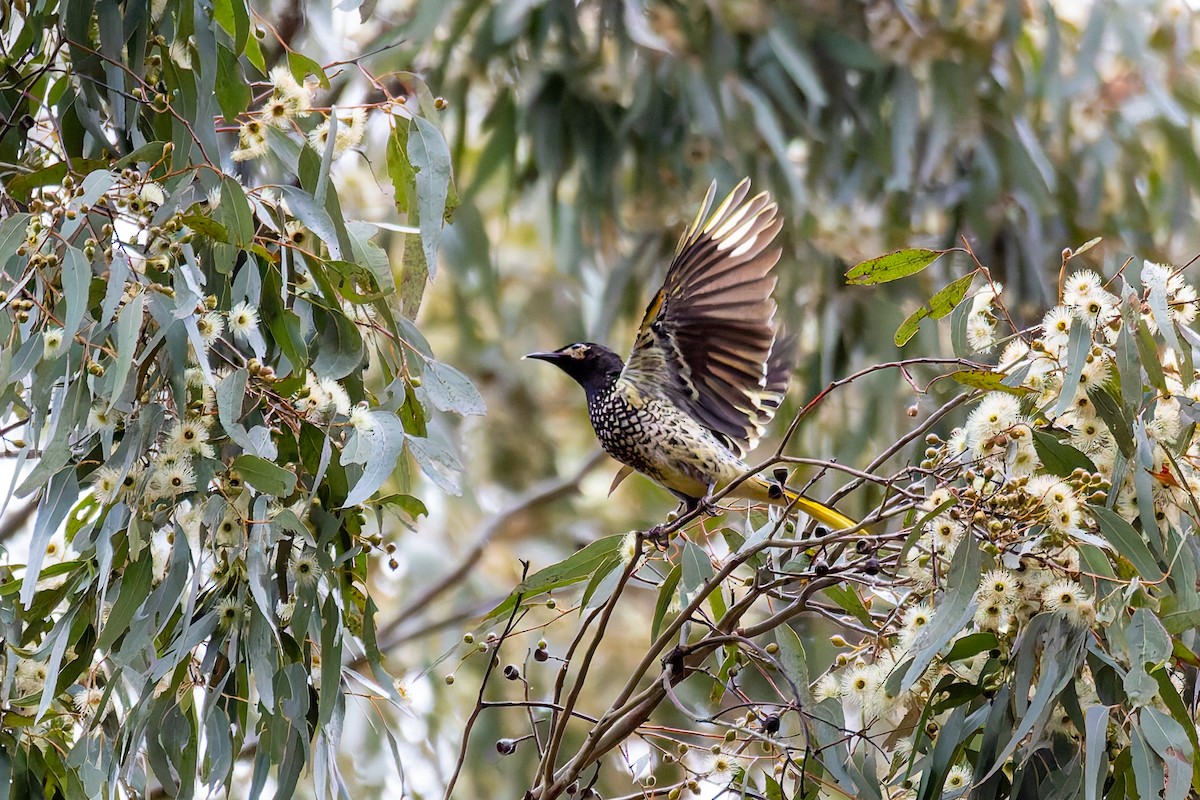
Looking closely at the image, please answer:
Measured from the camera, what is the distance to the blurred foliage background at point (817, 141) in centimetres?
397

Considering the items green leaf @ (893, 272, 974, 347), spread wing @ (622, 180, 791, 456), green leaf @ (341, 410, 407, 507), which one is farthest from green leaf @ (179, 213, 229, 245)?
spread wing @ (622, 180, 791, 456)

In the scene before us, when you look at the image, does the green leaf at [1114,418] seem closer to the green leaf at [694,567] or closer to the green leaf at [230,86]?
the green leaf at [694,567]

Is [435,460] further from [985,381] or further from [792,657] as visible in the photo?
[985,381]

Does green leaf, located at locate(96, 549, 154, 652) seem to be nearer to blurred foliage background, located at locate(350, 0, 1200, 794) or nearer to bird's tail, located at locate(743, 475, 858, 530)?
bird's tail, located at locate(743, 475, 858, 530)

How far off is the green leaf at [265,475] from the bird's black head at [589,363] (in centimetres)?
140

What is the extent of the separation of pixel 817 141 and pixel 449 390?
2437 millimetres

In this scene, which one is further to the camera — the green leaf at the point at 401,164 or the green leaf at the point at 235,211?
the green leaf at the point at 401,164

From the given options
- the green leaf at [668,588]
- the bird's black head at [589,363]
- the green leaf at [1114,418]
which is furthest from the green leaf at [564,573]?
the bird's black head at [589,363]

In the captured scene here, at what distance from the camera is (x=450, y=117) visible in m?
4.45

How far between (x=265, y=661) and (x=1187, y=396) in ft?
3.54

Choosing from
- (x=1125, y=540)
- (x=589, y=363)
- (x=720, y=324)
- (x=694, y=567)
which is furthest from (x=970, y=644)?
(x=589, y=363)

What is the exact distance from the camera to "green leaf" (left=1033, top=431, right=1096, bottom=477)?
1.63m

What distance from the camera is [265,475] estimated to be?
172 centimetres

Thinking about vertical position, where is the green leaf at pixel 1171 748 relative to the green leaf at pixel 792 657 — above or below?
below
